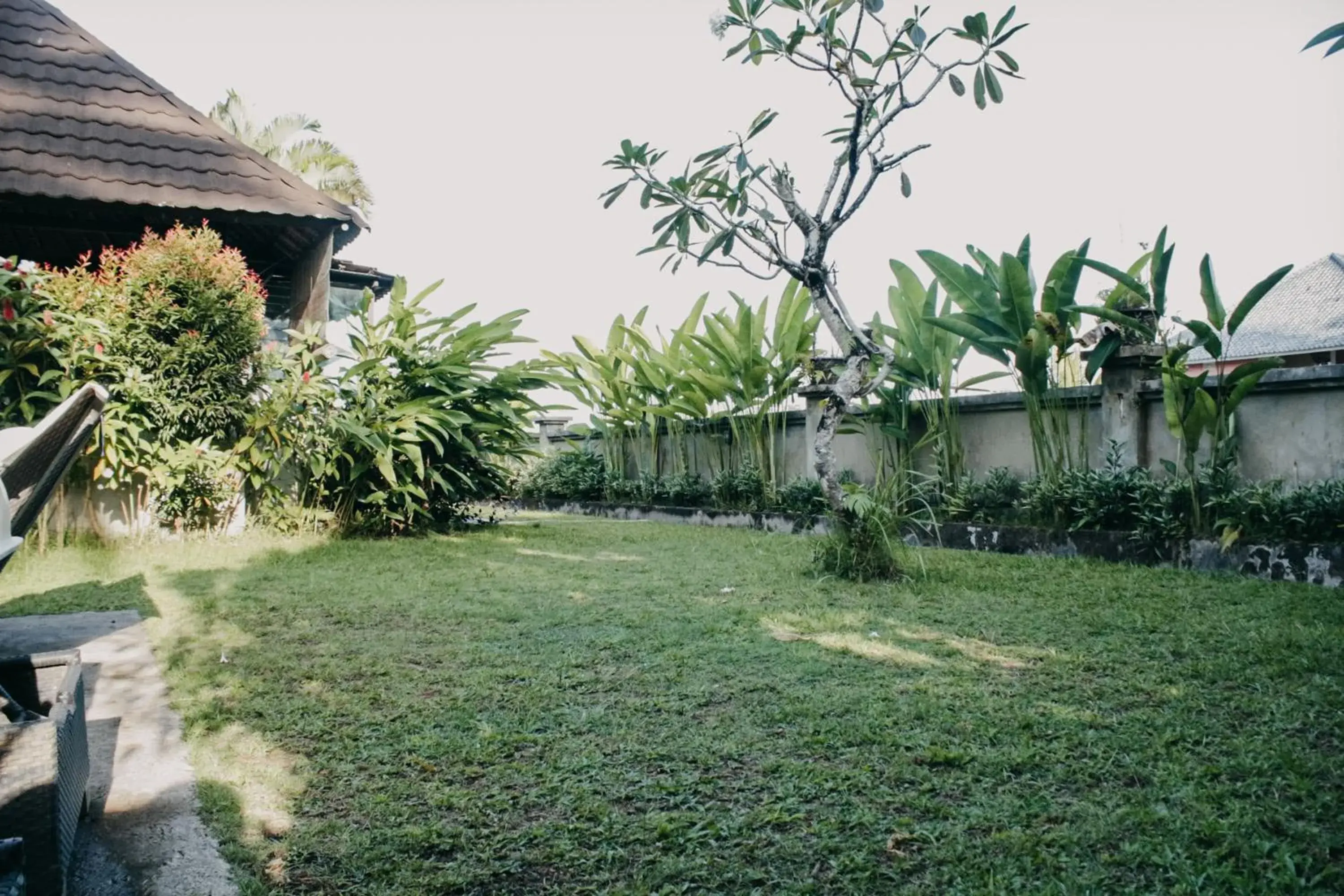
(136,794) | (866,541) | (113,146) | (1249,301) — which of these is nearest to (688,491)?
(866,541)

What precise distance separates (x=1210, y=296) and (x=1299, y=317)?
23538 millimetres

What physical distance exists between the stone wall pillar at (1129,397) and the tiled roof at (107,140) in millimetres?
5808

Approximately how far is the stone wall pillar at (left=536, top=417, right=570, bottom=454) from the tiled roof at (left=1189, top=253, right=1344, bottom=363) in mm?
15290

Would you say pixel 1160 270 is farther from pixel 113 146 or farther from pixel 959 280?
pixel 113 146

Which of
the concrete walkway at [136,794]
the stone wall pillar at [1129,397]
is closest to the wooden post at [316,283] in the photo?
the concrete walkway at [136,794]

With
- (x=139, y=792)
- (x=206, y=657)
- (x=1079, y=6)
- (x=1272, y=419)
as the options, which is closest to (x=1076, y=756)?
(x=139, y=792)

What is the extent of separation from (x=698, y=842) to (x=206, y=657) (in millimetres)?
2148

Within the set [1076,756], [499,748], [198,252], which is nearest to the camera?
[1076,756]

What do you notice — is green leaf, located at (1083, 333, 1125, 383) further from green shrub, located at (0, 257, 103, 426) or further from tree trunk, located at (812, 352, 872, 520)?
green shrub, located at (0, 257, 103, 426)

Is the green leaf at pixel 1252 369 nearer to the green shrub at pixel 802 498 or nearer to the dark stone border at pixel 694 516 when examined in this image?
the dark stone border at pixel 694 516

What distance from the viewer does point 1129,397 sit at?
5.47 meters

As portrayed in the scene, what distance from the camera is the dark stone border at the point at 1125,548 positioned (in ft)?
13.8

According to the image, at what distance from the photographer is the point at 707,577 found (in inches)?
189

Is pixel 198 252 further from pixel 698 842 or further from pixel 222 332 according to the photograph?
pixel 698 842
